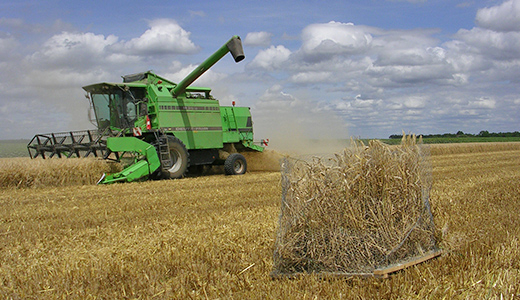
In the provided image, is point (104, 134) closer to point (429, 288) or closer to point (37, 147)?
point (37, 147)

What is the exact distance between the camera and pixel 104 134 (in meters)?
12.2

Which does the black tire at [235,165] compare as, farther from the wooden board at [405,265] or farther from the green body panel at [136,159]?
the wooden board at [405,265]

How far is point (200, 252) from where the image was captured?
4.50m

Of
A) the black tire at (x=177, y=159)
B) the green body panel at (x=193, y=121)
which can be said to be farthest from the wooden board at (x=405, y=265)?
the green body panel at (x=193, y=121)

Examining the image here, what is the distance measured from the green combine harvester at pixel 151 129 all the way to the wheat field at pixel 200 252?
2979 mm

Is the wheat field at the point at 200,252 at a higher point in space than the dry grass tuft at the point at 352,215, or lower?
lower

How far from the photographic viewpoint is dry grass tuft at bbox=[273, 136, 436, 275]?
379 cm

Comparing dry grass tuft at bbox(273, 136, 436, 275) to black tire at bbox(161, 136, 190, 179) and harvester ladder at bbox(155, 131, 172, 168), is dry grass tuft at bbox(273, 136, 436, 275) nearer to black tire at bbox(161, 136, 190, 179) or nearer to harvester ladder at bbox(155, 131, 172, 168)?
harvester ladder at bbox(155, 131, 172, 168)

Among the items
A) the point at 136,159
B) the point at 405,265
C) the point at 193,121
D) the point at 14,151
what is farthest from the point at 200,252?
the point at 14,151

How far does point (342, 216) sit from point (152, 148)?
8318 mm

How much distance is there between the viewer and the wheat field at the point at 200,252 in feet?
11.4

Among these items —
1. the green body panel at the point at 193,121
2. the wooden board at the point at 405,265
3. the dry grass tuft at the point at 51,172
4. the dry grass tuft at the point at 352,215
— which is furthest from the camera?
the green body panel at the point at 193,121

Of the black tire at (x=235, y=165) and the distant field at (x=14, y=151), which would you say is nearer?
the black tire at (x=235, y=165)

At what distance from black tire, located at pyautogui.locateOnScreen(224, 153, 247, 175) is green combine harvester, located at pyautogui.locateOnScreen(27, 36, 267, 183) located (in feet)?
0.10
